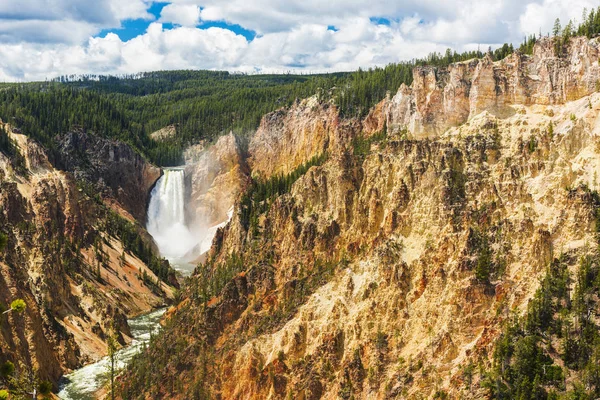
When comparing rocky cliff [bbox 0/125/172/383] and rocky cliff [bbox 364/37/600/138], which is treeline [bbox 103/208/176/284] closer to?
rocky cliff [bbox 0/125/172/383]

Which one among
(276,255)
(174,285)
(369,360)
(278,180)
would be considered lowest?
(174,285)

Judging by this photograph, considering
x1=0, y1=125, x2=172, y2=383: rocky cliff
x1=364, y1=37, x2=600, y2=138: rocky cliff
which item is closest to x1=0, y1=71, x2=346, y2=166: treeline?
x1=0, y1=125, x2=172, y2=383: rocky cliff

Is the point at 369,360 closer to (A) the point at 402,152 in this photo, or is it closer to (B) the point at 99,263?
(A) the point at 402,152

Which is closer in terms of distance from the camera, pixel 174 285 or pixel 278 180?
pixel 278 180

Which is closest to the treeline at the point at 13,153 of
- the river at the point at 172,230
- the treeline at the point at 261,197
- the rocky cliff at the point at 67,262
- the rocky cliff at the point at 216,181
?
the rocky cliff at the point at 67,262

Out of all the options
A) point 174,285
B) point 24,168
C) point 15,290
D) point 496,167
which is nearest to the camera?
point 496,167

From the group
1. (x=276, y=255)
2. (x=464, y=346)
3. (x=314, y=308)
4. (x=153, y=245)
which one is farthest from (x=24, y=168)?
(x=464, y=346)

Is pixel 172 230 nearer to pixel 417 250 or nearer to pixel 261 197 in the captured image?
pixel 261 197

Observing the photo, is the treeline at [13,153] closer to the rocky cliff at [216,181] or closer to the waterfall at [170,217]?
the waterfall at [170,217]

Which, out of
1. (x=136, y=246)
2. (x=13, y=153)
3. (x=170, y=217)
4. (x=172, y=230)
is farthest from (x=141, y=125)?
(x=13, y=153)
